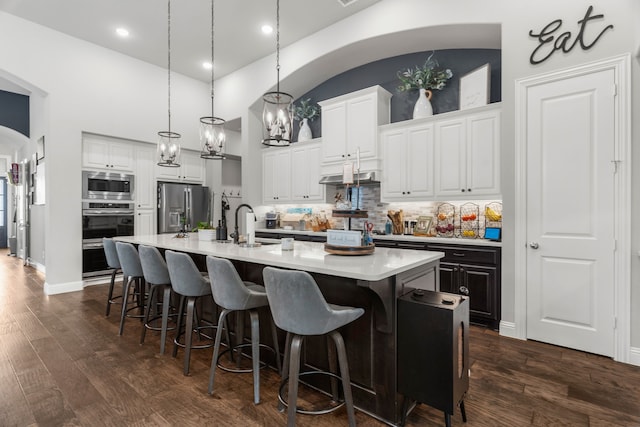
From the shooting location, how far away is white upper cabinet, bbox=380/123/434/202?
4277 mm

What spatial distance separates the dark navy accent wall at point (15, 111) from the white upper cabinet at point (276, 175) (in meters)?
5.12

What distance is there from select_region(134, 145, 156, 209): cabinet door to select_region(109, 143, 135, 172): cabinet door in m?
0.12

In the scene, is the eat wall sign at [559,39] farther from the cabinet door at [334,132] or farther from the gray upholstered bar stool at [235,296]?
the gray upholstered bar stool at [235,296]

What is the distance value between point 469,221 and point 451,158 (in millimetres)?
842

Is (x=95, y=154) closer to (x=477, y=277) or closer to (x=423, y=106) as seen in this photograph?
A: (x=423, y=106)

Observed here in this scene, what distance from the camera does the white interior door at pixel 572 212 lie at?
283 centimetres

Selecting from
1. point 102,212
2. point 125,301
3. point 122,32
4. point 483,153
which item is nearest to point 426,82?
point 483,153

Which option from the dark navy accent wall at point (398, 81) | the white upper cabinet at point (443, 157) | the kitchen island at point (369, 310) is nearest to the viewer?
the kitchen island at point (369, 310)

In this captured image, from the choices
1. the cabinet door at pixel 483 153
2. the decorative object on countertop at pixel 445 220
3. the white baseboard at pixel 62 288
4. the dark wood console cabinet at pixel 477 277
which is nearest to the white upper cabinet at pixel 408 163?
the decorative object on countertop at pixel 445 220

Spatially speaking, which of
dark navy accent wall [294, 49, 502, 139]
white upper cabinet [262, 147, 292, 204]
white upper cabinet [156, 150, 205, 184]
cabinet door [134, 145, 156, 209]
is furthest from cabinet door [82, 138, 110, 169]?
dark navy accent wall [294, 49, 502, 139]

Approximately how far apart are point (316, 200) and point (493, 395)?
388 centimetres

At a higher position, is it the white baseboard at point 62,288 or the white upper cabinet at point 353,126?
the white upper cabinet at point 353,126

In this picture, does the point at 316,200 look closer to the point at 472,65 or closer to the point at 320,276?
the point at 472,65

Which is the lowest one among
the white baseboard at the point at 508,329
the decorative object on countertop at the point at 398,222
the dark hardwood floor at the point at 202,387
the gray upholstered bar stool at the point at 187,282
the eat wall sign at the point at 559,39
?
the dark hardwood floor at the point at 202,387
